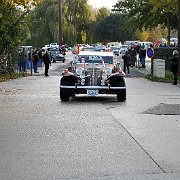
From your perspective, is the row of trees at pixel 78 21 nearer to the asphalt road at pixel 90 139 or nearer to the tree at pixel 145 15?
the tree at pixel 145 15

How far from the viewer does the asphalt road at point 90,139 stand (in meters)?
7.53

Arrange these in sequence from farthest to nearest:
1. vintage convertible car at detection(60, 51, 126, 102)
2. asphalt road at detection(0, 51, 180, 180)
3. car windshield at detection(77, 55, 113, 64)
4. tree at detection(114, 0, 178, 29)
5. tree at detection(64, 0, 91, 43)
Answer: tree at detection(64, 0, 91, 43), tree at detection(114, 0, 178, 29), car windshield at detection(77, 55, 113, 64), vintage convertible car at detection(60, 51, 126, 102), asphalt road at detection(0, 51, 180, 180)

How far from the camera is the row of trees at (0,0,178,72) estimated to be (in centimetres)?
3103

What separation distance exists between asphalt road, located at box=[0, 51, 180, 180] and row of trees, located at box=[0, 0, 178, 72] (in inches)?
444

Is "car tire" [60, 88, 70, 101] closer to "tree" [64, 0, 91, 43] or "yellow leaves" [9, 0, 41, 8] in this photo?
"yellow leaves" [9, 0, 41, 8]

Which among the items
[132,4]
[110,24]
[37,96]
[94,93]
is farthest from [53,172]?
[110,24]

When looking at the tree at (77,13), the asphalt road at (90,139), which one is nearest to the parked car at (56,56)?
the tree at (77,13)

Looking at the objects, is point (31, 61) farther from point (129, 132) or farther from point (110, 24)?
point (110, 24)

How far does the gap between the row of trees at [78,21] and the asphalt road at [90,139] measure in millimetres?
11266

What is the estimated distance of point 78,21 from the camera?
223ft

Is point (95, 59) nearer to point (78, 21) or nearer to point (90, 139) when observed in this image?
point (90, 139)

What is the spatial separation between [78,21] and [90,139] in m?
58.8

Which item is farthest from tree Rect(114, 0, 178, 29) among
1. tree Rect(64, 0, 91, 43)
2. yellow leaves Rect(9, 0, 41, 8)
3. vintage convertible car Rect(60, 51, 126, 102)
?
vintage convertible car Rect(60, 51, 126, 102)

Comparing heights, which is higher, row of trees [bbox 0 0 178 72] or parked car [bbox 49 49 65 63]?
row of trees [bbox 0 0 178 72]
